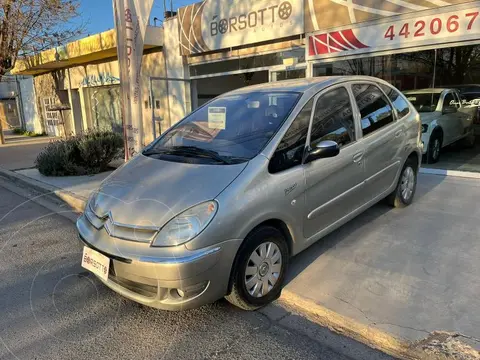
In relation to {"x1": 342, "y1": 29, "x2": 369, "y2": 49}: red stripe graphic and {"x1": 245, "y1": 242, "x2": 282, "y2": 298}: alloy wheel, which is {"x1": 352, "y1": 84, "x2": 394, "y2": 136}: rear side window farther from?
{"x1": 342, "y1": 29, "x2": 369, "y2": 49}: red stripe graphic

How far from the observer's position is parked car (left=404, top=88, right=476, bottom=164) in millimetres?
7668

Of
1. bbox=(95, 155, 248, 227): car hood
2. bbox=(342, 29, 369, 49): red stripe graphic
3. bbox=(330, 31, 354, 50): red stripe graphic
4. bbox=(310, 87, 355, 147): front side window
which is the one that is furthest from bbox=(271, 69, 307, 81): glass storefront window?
bbox=(95, 155, 248, 227): car hood

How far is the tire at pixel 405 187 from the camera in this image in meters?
4.90

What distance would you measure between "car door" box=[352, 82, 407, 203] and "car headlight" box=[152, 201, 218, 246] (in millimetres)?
2159

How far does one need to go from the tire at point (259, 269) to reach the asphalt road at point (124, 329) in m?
0.15

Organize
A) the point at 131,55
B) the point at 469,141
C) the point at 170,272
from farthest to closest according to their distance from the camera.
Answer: the point at 469,141 < the point at 131,55 < the point at 170,272

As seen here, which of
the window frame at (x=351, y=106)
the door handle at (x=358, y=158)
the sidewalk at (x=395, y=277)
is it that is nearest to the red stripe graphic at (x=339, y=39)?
the sidewalk at (x=395, y=277)

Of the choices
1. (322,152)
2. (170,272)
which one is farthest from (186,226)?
(322,152)

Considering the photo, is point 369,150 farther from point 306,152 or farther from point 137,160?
point 137,160

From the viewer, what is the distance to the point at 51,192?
274 inches

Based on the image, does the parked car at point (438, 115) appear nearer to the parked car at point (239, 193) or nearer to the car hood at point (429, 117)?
the car hood at point (429, 117)

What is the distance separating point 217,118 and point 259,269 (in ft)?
5.45

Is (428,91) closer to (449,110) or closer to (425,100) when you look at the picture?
(425,100)

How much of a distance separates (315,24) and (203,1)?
4.08 meters
